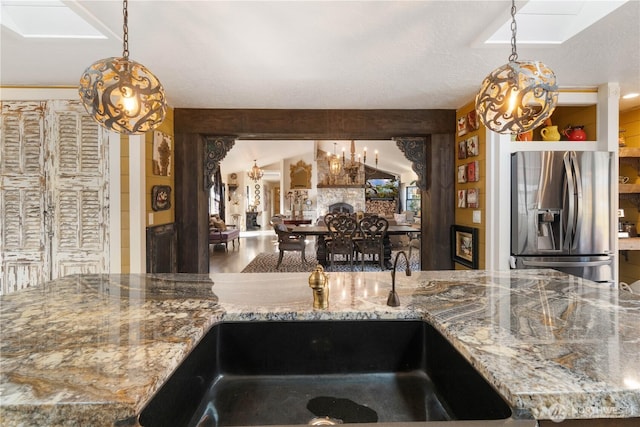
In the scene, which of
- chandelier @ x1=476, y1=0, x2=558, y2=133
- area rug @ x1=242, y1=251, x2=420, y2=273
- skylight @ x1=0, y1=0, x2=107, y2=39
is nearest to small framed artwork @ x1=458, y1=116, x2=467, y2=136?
chandelier @ x1=476, y1=0, x2=558, y2=133

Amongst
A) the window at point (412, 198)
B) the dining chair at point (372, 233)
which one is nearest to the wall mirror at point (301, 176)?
the window at point (412, 198)

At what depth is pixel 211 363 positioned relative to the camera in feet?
3.92

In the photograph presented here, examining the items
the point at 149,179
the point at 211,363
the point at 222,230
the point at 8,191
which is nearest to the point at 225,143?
the point at 149,179

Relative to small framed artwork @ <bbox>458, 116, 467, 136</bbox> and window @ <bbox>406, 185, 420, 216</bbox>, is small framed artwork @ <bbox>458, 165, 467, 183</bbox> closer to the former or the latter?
small framed artwork @ <bbox>458, 116, 467, 136</bbox>

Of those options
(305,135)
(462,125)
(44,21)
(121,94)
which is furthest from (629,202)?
(44,21)

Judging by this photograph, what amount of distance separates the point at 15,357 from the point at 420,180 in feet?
13.1

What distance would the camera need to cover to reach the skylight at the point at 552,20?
207cm

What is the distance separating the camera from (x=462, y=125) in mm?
3885

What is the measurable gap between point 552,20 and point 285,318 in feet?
8.30

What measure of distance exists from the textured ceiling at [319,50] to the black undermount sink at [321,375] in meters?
1.70

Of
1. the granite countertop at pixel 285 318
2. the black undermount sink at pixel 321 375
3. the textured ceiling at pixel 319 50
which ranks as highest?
the textured ceiling at pixel 319 50

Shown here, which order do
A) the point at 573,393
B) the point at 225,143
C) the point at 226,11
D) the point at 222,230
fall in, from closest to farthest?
the point at 573,393 → the point at 226,11 → the point at 225,143 → the point at 222,230

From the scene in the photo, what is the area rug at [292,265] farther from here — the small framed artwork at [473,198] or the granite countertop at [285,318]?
the granite countertop at [285,318]

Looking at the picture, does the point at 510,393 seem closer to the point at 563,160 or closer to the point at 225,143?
the point at 563,160
